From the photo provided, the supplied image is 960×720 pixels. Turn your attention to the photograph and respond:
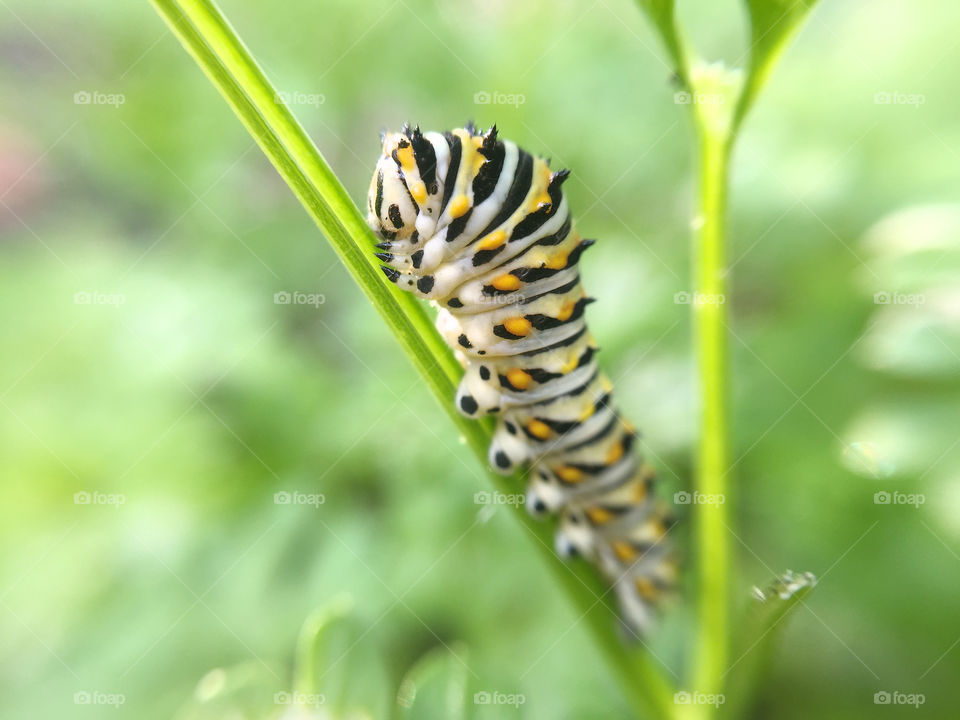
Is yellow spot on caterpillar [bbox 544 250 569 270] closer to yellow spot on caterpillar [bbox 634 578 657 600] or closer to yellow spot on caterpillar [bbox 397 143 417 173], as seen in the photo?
yellow spot on caterpillar [bbox 397 143 417 173]

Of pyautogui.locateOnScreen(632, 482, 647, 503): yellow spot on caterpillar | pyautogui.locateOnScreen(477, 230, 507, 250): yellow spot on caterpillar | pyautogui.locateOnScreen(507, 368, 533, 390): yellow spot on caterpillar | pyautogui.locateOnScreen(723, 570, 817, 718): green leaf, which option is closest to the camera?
pyautogui.locateOnScreen(723, 570, 817, 718): green leaf

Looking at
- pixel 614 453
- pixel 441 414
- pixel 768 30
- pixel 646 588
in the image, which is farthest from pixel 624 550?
Answer: pixel 768 30

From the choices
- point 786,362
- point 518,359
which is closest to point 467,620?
point 518,359

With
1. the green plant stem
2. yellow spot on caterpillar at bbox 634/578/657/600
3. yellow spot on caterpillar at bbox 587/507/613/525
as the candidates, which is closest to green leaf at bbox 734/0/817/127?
the green plant stem

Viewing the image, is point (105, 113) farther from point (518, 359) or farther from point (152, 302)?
point (518, 359)

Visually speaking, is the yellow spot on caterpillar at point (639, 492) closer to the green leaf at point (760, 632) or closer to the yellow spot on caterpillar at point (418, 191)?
the green leaf at point (760, 632)

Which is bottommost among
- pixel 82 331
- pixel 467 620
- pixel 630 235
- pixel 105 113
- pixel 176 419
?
pixel 467 620

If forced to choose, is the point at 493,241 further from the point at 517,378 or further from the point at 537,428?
the point at 537,428
